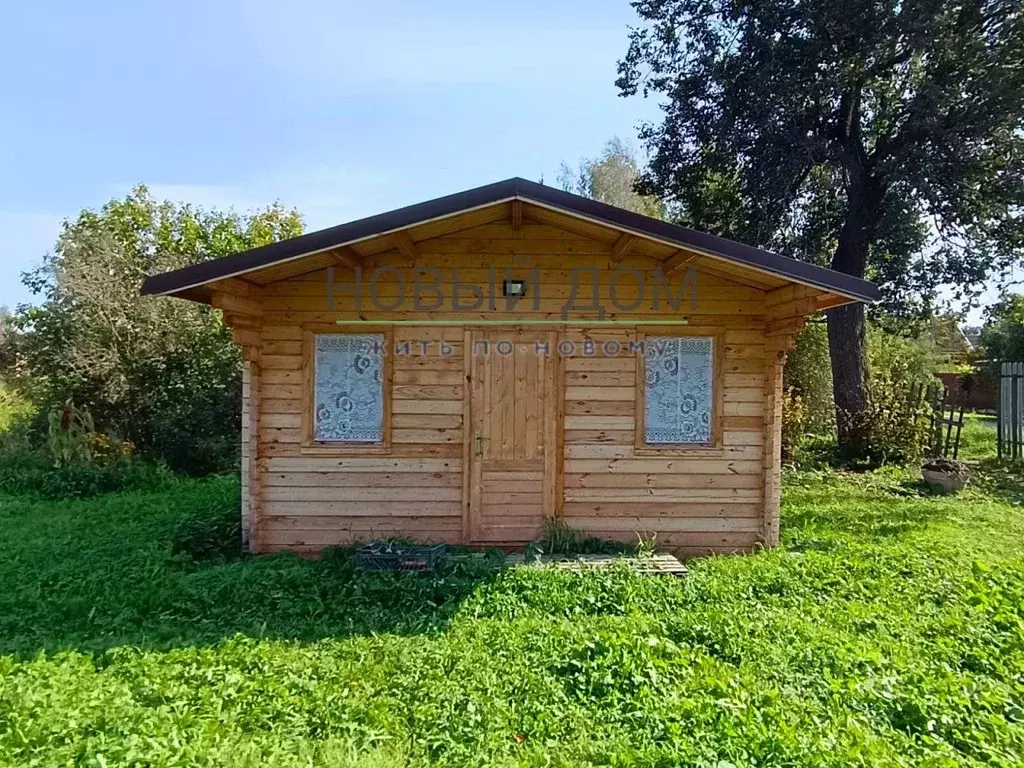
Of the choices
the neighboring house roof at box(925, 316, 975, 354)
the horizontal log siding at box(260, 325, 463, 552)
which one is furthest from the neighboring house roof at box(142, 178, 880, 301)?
the neighboring house roof at box(925, 316, 975, 354)

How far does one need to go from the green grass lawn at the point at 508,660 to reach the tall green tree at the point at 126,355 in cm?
463

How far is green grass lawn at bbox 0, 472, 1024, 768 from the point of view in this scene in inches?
109

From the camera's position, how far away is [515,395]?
19.4ft

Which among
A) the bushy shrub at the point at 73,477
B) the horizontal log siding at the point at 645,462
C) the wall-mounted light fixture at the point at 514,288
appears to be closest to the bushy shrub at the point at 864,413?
the horizontal log siding at the point at 645,462

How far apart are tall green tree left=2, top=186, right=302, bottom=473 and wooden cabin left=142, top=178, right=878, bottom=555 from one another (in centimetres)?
542

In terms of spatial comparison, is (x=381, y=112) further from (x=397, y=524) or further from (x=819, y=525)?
(x=819, y=525)

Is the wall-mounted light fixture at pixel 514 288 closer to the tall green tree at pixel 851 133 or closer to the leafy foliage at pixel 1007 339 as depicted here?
the tall green tree at pixel 851 133

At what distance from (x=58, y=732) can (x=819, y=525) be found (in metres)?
6.85

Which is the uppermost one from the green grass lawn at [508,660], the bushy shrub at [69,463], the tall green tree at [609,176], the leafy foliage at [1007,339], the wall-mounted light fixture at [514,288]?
the tall green tree at [609,176]

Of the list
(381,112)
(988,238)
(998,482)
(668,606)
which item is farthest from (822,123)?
(668,606)

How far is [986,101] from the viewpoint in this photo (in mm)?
10016

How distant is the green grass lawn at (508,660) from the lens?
2.76 m

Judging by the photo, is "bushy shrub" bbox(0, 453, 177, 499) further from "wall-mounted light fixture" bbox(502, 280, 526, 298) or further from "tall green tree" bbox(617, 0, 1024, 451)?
"tall green tree" bbox(617, 0, 1024, 451)

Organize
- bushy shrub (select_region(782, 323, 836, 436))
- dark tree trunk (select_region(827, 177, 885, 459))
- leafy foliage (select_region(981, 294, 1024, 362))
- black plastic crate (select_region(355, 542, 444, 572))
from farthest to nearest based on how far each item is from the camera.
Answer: leafy foliage (select_region(981, 294, 1024, 362)) < bushy shrub (select_region(782, 323, 836, 436)) < dark tree trunk (select_region(827, 177, 885, 459)) < black plastic crate (select_region(355, 542, 444, 572))
